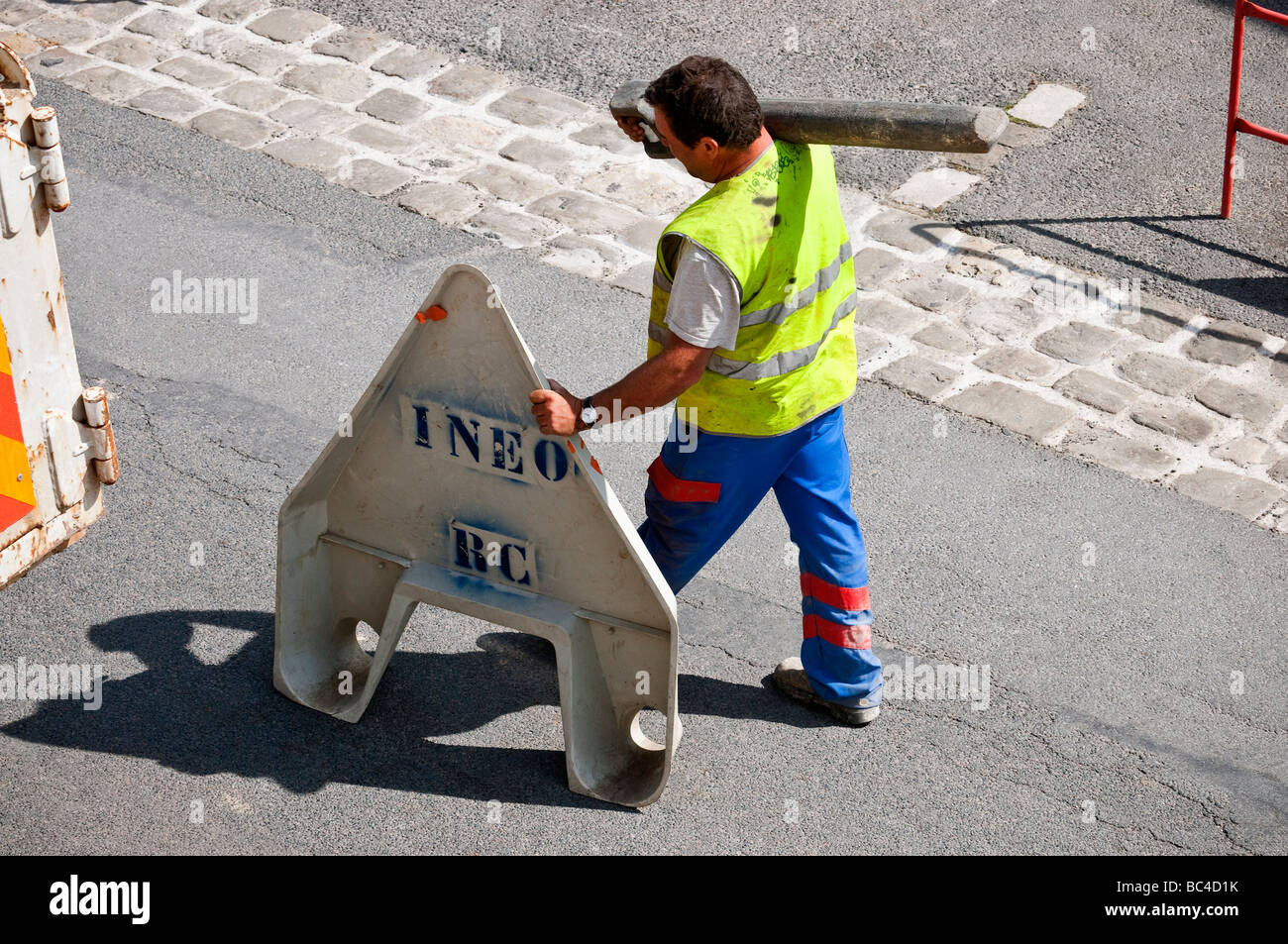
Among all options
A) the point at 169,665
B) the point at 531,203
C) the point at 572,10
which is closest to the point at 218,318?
the point at 531,203

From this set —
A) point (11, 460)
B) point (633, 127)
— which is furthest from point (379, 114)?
point (633, 127)

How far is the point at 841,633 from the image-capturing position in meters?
4.28

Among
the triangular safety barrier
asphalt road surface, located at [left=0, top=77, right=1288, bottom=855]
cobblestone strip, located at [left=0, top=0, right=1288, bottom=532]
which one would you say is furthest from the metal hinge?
cobblestone strip, located at [left=0, top=0, right=1288, bottom=532]

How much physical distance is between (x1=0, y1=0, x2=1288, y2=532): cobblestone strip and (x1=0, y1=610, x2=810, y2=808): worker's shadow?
2283 millimetres

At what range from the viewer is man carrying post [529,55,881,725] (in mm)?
3672

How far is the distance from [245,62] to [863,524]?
5434 millimetres

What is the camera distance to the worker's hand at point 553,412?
3.67 m

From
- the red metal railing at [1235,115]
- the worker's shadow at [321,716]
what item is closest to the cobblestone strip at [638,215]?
the red metal railing at [1235,115]

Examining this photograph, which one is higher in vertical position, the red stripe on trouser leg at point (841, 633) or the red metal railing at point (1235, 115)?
the red metal railing at point (1235, 115)

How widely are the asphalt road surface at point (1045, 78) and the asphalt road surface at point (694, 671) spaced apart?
1844 millimetres

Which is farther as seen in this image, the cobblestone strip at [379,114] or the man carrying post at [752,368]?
the cobblestone strip at [379,114]

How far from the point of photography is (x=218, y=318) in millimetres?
6445

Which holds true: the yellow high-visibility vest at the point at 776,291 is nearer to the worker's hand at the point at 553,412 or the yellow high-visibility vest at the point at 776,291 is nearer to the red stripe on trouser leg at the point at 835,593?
the worker's hand at the point at 553,412
